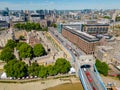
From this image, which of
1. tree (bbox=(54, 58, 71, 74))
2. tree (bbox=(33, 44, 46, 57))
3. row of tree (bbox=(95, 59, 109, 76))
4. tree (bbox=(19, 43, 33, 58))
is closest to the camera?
tree (bbox=(54, 58, 71, 74))

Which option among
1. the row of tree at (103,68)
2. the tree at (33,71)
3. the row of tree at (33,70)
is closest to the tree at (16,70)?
the row of tree at (33,70)

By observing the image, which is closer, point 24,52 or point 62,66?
point 62,66

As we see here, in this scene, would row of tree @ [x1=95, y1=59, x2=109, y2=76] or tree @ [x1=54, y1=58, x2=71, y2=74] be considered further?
row of tree @ [x1=95, y1=59, x2=109, y2=76]

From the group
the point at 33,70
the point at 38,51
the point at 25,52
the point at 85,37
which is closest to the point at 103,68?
the point at 33,70

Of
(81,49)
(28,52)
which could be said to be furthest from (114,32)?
(28,52)

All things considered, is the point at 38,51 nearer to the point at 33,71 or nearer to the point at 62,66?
the point at 33,71

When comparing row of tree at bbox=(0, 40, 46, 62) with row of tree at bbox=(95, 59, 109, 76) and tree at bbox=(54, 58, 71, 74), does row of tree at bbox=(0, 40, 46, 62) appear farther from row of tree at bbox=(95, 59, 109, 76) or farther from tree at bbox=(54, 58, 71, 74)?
row of tree at bbox=(95, 59, 109, 76)

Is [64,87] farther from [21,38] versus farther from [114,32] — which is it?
[114,32]

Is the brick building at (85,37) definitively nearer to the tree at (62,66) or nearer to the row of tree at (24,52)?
the row of tree at (24,52)

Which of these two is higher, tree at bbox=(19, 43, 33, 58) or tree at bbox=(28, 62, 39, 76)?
tree at bbox=(19, 43, 33, 58)

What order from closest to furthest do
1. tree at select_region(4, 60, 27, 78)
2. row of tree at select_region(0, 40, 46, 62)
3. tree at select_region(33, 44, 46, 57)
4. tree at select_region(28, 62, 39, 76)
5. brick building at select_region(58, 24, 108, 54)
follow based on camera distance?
1. tree at select_region(4, 60, 27, 78)
2. tree at select_region(28, 62, 39, 76)
3. row of tree at select_region(0, 40, 46, 62)
4. tree at select_region(33, 44, 46, 57)
5. brick building at select_region(58, 24, 108, 54)

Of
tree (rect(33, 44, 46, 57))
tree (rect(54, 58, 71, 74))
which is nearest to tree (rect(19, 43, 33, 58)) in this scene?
tree (rect(33, 44, 46, 57))
